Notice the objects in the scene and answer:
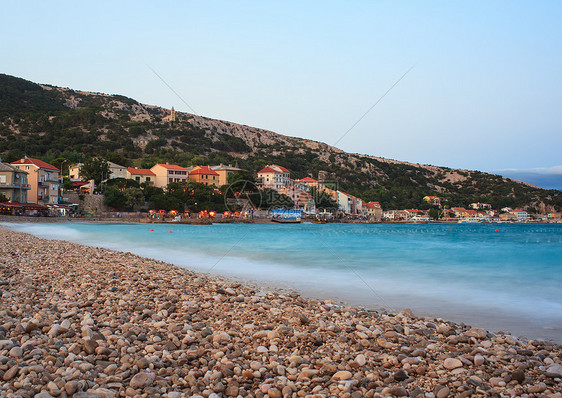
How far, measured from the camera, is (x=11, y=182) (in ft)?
144

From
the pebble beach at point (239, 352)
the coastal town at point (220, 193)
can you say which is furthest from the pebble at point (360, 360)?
the coastal town at point (220, 193)

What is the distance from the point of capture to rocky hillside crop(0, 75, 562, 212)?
8856 cm

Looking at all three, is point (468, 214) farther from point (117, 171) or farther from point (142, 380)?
point (142, 380)

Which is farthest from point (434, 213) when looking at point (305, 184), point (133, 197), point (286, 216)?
point (133, 197)

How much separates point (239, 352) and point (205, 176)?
74889 mm

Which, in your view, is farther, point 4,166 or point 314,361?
point 4,166

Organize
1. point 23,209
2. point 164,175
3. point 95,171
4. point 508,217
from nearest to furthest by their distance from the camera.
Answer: point 23,209, point 95,171, point 164,175, point 508,217

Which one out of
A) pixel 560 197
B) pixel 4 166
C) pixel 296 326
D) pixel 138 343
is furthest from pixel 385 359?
pixel 560 197

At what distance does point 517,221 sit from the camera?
123 m

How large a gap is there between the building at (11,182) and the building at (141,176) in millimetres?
23714

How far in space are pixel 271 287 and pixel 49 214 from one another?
152ft

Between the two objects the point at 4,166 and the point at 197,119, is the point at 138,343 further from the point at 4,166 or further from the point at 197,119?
the point at 197,119

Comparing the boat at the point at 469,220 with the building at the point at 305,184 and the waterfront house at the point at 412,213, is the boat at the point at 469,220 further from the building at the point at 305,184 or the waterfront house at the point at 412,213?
the building at the point at 305,184

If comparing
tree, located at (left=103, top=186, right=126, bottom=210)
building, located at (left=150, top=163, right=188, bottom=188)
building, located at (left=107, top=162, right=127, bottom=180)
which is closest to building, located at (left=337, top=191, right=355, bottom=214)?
building, located at (left=150, top=163, right=188, bottom=188)
